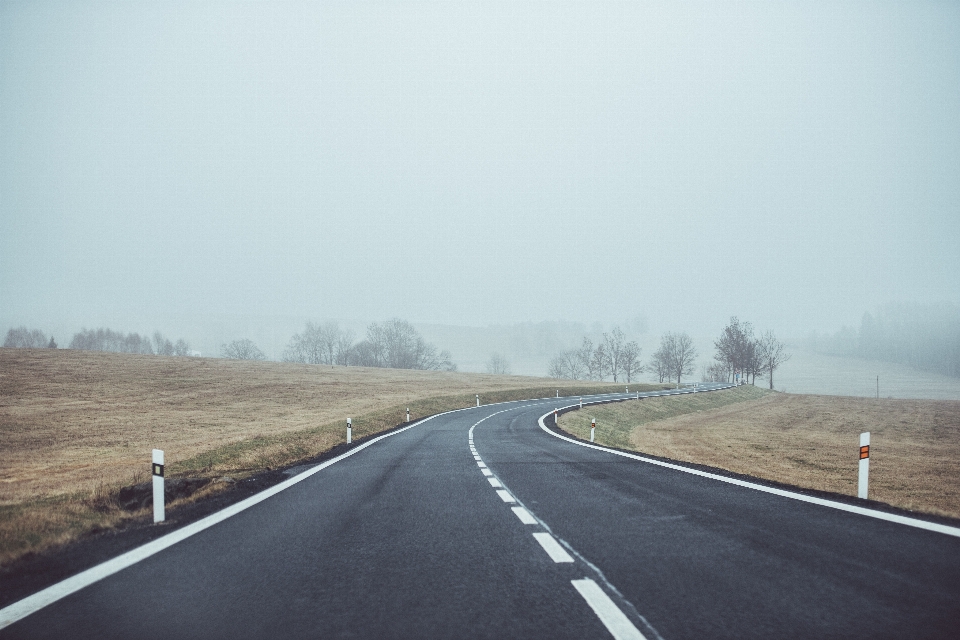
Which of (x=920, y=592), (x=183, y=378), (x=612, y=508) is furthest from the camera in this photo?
(x=183, y=378)

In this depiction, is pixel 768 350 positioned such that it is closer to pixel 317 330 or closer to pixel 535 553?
pixel 317 330

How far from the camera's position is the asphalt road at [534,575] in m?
3.60

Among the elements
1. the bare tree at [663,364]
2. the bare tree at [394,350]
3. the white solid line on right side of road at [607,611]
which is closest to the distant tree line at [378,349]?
the bare tree at [394,350]

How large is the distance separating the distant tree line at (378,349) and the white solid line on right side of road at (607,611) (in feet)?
365

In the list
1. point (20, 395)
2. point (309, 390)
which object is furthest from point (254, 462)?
point (309, 390)

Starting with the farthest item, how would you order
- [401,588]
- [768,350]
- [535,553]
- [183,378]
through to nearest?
[768,350]
[183,378]
[535,553]
[401,588]

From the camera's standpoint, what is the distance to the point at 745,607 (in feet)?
12.6

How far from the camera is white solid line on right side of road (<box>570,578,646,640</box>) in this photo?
11.1 ft

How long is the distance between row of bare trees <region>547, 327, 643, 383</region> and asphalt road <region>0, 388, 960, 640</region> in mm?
113232

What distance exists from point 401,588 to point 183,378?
58199mm

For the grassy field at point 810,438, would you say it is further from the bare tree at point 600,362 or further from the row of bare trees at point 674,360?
the bare tree at point 600,362

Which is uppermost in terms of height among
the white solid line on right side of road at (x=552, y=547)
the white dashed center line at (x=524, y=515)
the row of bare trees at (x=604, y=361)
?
the white solid line on right side of road at (x=552, y=547)

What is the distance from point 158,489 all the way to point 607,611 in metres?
5.91

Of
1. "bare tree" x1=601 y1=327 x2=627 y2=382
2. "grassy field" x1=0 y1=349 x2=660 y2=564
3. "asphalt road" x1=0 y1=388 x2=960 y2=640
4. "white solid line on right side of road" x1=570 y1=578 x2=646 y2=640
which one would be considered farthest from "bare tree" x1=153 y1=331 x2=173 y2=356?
"white solid line on right side of road" x1=570 y1=578 x2=646 y2=640
